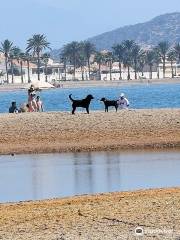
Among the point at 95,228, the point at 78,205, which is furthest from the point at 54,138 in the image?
the point at 95,228

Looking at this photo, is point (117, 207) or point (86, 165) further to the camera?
point (86, 165)

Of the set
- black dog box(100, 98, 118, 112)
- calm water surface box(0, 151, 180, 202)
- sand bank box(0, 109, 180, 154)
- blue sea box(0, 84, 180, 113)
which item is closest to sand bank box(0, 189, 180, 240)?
calm water surface box(0, 151, 180, 202)

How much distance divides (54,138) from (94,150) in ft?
8.47

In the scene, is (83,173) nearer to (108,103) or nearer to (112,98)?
(108,103)

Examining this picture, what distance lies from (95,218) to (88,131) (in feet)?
64.5

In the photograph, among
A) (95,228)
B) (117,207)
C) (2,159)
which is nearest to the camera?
(95,228)

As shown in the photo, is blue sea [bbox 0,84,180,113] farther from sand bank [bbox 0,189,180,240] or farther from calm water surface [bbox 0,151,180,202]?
sand bank [bbox 0,189,180,240]

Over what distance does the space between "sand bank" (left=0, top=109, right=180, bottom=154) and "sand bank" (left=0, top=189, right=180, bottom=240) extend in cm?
1472

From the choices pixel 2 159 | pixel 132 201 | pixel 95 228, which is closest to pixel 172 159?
pixel 2 159

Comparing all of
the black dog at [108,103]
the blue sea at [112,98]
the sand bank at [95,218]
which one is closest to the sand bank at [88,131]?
the black dog at [108,103]

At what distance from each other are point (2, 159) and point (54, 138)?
4113mm

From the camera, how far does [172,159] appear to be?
1096 inches

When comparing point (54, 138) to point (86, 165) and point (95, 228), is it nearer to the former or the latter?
point (86, 165)

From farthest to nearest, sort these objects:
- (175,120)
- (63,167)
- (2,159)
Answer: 1. (175,120)
2. (2,159)
3. (63,167)
